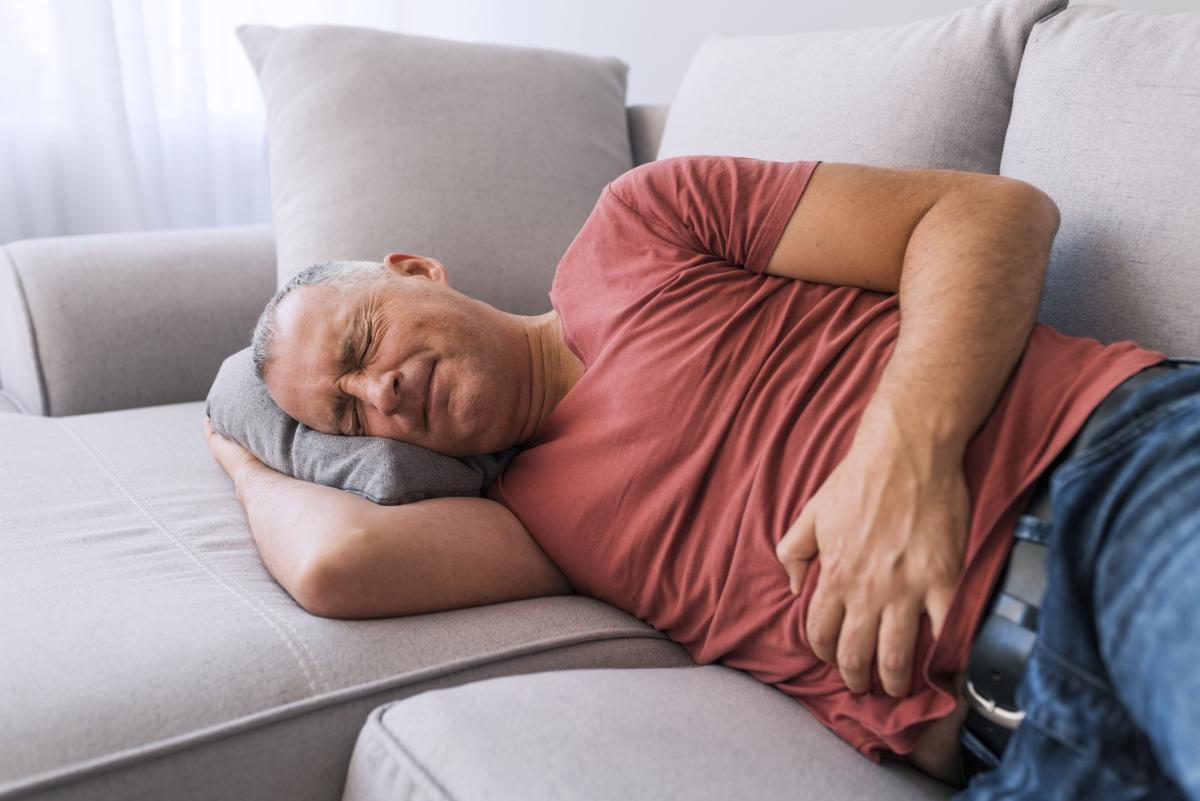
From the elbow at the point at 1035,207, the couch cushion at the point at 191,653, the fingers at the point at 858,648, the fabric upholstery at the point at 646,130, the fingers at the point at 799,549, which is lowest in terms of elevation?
the couch cushion at the point at 191,653

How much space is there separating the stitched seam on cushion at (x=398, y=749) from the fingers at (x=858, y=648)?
1.23 feet

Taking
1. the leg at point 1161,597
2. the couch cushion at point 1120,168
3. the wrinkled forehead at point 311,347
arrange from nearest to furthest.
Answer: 1. the leg at point 1161,597
2. the couch cushion at point 1120,168
3. the wrinkled forehead at point 311,347

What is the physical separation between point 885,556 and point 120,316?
143 cm

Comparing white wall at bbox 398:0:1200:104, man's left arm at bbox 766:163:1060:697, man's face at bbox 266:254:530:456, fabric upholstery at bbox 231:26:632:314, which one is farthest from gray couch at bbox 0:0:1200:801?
white wall at bbox 398:0:1200:104

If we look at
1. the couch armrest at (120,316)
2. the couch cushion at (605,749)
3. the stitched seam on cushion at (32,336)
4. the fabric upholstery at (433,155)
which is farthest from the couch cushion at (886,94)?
the stitched seam on cushion at (32,336)

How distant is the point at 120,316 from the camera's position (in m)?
1.82

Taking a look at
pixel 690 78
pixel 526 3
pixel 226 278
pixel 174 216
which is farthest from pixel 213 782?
pixel 526 3

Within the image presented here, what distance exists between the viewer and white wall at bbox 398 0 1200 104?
204 centimetres

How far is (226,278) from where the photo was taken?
6.35ft

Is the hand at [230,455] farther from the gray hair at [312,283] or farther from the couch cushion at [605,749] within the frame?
the couch cushion at [605,749]

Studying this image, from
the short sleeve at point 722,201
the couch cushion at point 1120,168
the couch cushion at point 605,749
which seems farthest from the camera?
the short sleeve at point 722,201

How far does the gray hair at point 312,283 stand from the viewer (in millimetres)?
1398

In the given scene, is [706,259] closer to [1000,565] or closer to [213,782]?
[1000,565]

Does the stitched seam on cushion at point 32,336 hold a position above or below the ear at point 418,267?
below
